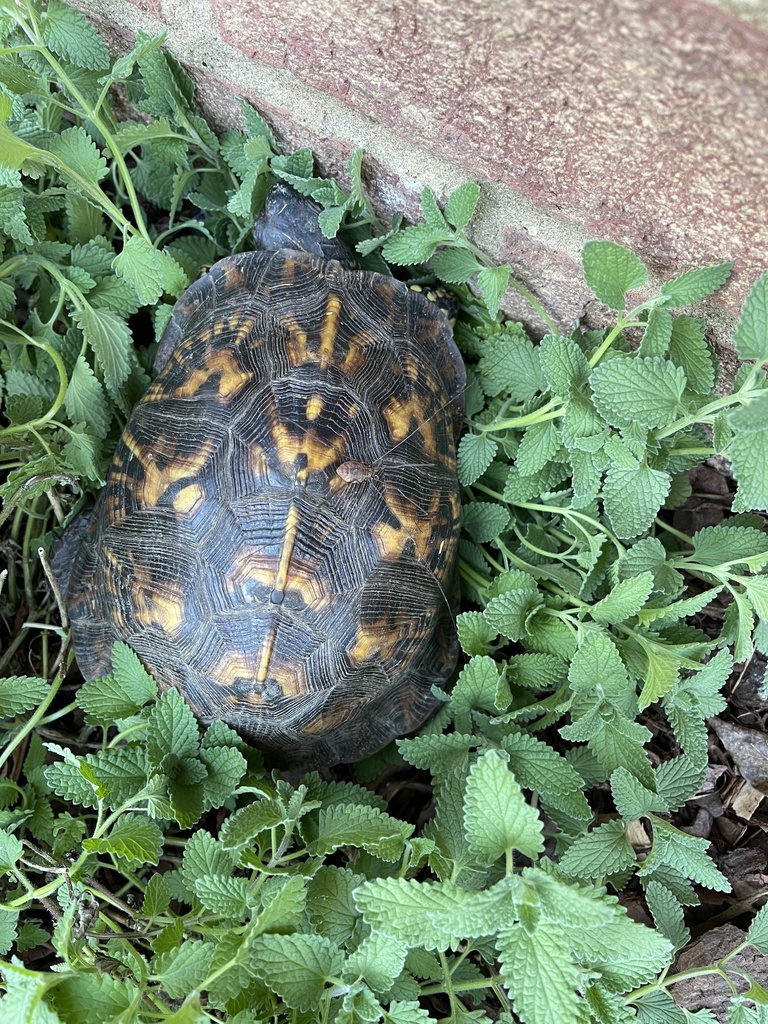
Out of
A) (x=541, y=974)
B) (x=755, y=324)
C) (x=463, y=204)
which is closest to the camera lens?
(x=541, y=974)

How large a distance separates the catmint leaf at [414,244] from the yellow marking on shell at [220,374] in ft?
1.17

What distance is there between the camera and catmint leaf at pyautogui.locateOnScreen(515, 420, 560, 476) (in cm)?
137

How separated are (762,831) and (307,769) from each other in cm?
92

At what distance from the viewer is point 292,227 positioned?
5.02 ft

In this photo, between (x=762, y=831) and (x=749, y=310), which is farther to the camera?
(x=762, y=831)

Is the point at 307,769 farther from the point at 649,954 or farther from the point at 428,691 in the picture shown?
the point at 649,954

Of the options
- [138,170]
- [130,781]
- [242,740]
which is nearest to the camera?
[130,781]

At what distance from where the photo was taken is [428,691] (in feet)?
5.05

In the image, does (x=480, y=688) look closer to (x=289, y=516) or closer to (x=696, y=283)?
(x=289, y=516)

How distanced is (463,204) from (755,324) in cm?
51

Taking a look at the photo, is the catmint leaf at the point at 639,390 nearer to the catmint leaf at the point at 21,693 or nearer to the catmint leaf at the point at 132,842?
the catmint leaf at the point at 132,842

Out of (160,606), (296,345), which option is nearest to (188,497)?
(160,606)

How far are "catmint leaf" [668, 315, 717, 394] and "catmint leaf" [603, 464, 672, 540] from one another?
17 centimetres

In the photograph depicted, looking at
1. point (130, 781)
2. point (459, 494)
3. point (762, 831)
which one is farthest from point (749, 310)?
point (130, 781)
